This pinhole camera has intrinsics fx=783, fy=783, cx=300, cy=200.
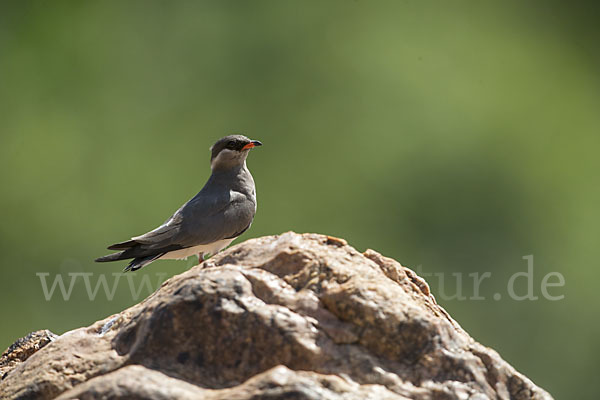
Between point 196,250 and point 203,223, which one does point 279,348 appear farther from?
point 196,250

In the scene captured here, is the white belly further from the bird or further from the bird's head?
the bird's head

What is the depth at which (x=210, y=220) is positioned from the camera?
8438 millimetres

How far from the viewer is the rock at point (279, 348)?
12.2 ft

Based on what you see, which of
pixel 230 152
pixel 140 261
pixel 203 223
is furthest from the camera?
pixel 230 152

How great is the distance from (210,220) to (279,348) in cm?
472

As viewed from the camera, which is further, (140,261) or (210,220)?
(210,220)

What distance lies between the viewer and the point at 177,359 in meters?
3.84

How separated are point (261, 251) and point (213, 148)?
15.7 feet

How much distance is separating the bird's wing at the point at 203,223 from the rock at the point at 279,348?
393 cm

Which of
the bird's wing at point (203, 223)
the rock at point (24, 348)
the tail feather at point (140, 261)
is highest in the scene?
the bird's wing at point (203, 223)

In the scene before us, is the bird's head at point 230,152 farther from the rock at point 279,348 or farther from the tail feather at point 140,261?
the rock at point 279,348

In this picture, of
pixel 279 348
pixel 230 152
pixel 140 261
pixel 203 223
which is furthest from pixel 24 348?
pixel 230 152

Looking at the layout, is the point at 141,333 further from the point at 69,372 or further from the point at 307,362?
the point at 307,362

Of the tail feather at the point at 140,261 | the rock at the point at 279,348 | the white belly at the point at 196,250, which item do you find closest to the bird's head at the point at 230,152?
the white belly at the point at 196,250
